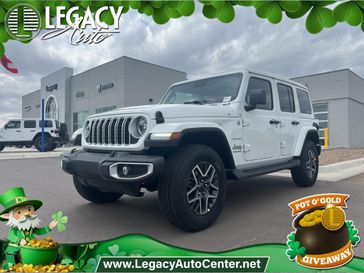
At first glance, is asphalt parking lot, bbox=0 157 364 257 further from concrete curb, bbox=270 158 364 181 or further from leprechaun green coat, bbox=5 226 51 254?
concrete curb, bbox=270 158 364 181

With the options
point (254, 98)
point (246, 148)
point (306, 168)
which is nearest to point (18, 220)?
point (246, 148)

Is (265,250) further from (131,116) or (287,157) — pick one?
(287,157)

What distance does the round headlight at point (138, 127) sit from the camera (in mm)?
2822

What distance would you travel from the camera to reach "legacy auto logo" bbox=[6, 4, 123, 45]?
1.57 meters

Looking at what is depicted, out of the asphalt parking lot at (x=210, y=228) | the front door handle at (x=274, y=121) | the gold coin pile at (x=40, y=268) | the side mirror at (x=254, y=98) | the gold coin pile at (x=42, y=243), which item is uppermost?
the side mirror at (x=254, y=98)

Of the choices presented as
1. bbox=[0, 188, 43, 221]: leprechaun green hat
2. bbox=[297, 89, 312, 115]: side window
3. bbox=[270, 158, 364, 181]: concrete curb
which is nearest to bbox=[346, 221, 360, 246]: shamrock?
bbox=[0, 188, 43, 221]: leprechaun green hat

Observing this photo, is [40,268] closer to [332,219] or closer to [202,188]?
[202,188]

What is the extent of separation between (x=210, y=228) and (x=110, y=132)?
4.83ft

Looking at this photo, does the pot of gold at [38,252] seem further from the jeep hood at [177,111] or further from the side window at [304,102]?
the side window at [304,102]

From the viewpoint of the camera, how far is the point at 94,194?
3.95 meters

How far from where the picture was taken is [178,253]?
175cm

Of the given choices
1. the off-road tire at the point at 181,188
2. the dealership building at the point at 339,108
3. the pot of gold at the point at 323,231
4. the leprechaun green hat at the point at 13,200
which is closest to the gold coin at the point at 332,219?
the pot of gold at the point at 323,231

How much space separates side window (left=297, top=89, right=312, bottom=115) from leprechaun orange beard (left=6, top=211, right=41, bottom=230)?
4.84 metres

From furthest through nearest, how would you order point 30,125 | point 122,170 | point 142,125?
point 30,125, point 142,125, point 122,170
